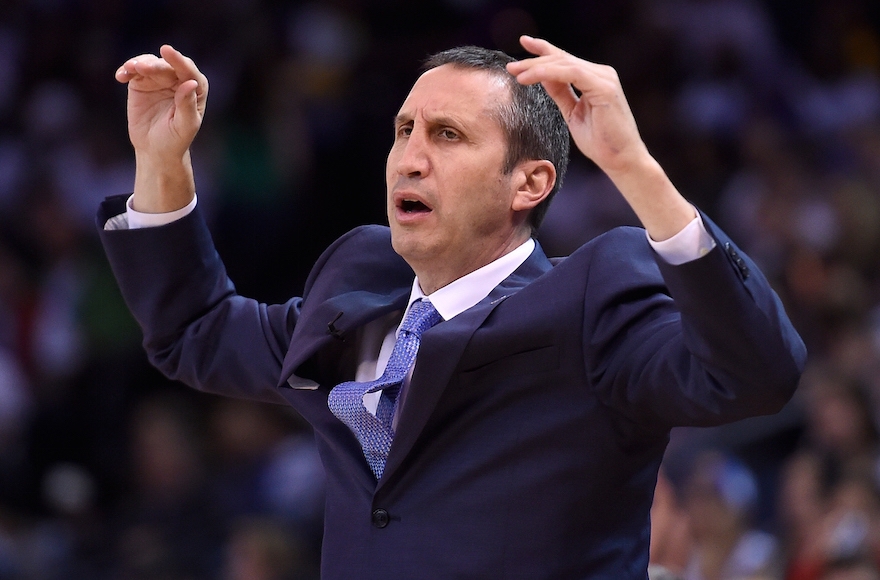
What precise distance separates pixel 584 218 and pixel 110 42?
303cm

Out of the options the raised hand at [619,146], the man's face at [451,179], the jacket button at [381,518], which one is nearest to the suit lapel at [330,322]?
the man's face at [451,179]

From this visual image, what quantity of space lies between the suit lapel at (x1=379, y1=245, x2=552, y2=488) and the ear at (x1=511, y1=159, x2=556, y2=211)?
11.5 inches

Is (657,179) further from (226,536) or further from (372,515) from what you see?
(226,536)

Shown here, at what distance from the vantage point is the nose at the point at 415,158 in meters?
2.42

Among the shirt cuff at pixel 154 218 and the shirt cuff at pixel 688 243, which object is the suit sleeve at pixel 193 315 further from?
the shirt cuff at pixel 688 243

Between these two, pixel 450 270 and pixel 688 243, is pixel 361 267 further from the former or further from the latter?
pixel 688 243

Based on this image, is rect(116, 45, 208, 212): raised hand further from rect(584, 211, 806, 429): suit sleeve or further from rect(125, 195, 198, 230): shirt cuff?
rect(584, 211, 806, 429): suit sleeve

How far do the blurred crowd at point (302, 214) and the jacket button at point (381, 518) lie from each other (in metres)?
2.41

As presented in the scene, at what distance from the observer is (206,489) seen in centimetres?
564

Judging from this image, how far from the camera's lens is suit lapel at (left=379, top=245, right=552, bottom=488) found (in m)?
2.23

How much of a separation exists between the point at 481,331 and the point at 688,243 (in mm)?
445

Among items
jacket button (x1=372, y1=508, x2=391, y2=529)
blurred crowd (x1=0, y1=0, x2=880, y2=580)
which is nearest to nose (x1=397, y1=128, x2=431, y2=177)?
jacket button (x1=372, y1=508, x2=391, y2=529)

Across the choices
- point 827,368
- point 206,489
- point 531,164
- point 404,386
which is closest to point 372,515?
point 404,386

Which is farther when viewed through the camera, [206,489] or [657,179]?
[206,489]
